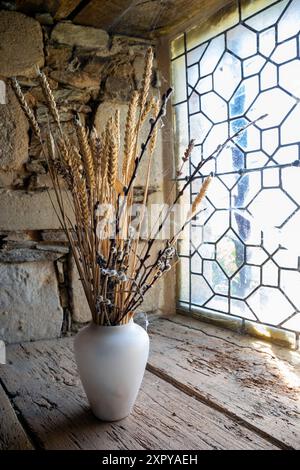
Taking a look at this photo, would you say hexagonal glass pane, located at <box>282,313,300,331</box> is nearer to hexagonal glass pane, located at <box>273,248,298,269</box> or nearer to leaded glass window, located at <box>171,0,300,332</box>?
leaded glass window, located at <box>171,0,300,332</box>

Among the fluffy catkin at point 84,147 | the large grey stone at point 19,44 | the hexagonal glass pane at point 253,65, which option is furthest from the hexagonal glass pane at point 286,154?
the large grey stone at point 19,44

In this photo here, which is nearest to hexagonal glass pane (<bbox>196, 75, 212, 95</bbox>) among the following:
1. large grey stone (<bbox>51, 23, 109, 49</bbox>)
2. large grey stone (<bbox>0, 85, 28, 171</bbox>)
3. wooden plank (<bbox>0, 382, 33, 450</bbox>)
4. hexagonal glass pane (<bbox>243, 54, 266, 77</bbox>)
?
hexagonal glass pane (<bbox>243, 54, 266, 77</bbox>)

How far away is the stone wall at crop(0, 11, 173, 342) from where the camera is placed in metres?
1.90

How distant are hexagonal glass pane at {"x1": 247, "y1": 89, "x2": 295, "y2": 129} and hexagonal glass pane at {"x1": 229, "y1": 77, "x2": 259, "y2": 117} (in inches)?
1.5

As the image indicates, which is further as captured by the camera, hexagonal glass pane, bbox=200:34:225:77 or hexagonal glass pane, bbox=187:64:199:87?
hexagonal glass pane, bbox=187:64:199:87

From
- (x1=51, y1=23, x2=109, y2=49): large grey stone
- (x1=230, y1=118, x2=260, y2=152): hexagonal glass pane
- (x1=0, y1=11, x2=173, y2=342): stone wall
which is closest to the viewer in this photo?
(x1=230, y1=118, x2=260, y2=152): hexagonal glass pane

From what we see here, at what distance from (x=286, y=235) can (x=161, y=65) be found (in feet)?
4.01

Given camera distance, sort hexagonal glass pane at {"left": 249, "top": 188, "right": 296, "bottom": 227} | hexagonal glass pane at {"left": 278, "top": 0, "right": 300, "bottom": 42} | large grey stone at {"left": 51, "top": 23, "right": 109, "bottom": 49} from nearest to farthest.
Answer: hexagonal glass pane at {"left": 278, "top": 0, "right": 300, "bottom": 42} < hexagonal glass pane at {"left": 249, "top": 188, "right": 296, "bottom": 227} < large grey stone at {"left": 51, "top": 23, "right": 109, "bottom": 49}

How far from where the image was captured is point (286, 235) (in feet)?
5.58

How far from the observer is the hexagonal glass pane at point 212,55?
195cm

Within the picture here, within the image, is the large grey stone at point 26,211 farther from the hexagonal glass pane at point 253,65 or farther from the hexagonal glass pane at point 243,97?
the hexagonal glass pane at point 253,65

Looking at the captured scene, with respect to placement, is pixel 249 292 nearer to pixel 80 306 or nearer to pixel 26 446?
pixel 80 306

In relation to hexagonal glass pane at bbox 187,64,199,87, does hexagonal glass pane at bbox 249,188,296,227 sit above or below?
below

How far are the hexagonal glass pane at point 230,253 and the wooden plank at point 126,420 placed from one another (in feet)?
2.31
